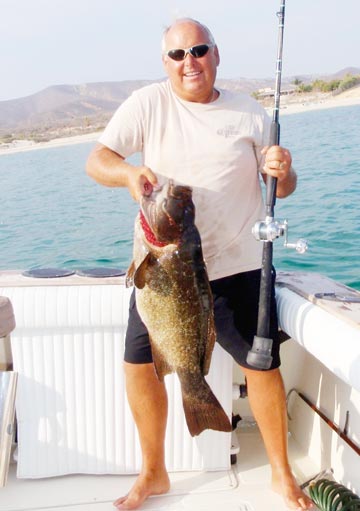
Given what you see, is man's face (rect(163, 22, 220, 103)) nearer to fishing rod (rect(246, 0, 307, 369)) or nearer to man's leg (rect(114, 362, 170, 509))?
fishing rod (rect(246, 0, 307, 369))

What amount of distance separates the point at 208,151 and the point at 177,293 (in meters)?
0.77

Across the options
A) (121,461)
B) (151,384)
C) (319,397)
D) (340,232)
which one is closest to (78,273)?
(151,384)

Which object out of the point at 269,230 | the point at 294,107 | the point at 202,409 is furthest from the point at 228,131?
the point at 294,107

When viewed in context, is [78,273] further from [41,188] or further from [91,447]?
[41,188]

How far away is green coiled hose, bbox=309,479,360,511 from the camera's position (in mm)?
3061

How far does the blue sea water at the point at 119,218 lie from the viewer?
11.7m

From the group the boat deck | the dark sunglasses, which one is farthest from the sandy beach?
the dark sunglasses

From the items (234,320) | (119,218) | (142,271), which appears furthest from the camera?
(119,218)

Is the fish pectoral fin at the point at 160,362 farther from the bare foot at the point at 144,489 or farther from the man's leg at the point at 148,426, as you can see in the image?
the bare foot at the point at 144,489

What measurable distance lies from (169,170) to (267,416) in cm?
135

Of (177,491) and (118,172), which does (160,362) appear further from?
(177,491)

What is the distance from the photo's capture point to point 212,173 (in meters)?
3.09

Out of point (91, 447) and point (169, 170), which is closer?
point (169, 170)

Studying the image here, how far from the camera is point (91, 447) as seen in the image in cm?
360
